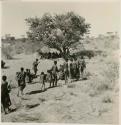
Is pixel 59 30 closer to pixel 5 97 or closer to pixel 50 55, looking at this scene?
pixel 50 55

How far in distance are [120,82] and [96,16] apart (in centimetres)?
31

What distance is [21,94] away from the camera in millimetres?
1316

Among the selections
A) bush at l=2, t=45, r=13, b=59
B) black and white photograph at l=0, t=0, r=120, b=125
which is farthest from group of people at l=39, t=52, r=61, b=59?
bush at l=2, t=45, r=13, b=59

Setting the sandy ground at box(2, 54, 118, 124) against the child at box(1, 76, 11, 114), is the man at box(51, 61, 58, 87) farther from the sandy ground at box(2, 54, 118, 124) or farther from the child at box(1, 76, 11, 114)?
the child at box(1, 76, 11, 114)

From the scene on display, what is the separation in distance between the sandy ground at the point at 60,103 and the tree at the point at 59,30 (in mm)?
83

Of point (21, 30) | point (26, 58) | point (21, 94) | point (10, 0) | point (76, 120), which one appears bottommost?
point (76, 120)

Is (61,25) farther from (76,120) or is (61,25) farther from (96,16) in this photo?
(76,120)

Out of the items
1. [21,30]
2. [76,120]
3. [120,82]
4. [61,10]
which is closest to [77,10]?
[61,10]

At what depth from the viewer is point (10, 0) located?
1.32m

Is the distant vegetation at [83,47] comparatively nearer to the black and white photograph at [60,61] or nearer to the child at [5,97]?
the black and white photograph at [60,61]

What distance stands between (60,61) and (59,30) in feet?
0.46

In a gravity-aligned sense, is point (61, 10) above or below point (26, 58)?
above

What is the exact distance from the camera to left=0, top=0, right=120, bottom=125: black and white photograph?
1.29m

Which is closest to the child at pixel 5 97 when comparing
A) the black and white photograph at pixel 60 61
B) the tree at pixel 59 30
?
the black and white photograph at pixel 60 61
